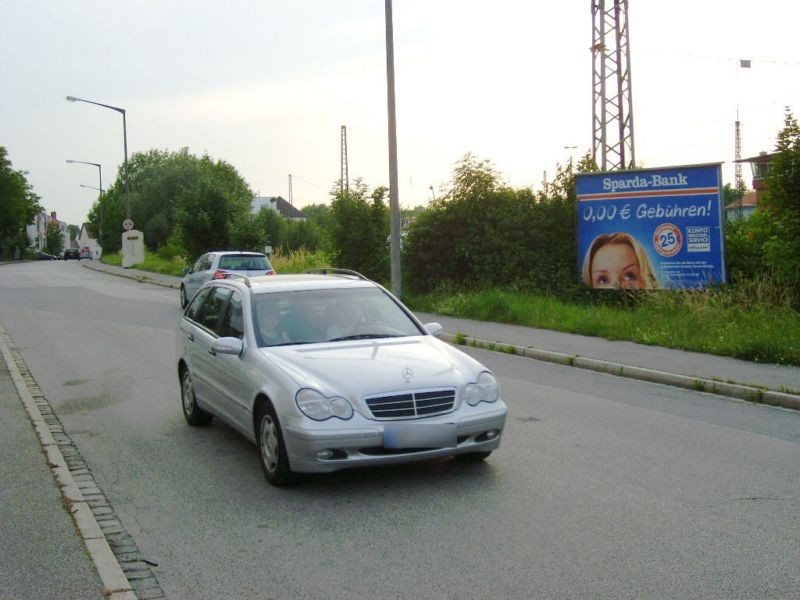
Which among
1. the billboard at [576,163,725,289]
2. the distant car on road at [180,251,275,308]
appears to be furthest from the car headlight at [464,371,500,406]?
the distant car on road at [180,251,275,308]

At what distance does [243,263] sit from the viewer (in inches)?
917

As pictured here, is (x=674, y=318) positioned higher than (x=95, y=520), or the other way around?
(x=674, y=318)

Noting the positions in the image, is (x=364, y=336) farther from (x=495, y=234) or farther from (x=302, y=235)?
(x=302, y=235)

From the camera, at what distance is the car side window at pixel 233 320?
7684 mm

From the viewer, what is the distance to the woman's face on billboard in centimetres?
1897

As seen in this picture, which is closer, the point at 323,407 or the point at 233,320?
the point at 323,407

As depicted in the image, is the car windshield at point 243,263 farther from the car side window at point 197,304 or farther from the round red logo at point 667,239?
the car side window at point 197,304

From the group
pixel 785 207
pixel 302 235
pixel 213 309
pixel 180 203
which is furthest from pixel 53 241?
pixel 213 309

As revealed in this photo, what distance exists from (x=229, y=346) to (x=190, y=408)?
1884 mm

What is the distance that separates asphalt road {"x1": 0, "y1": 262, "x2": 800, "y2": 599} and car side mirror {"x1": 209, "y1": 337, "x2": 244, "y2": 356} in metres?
0.91

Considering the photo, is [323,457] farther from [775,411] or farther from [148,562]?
[775,411]

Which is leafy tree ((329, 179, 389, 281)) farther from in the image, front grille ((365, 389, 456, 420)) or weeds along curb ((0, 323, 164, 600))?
front grille ((365, 389, 456, 420))

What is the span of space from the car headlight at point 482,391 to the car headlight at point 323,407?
91 cm

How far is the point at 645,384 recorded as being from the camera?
1155 cm
